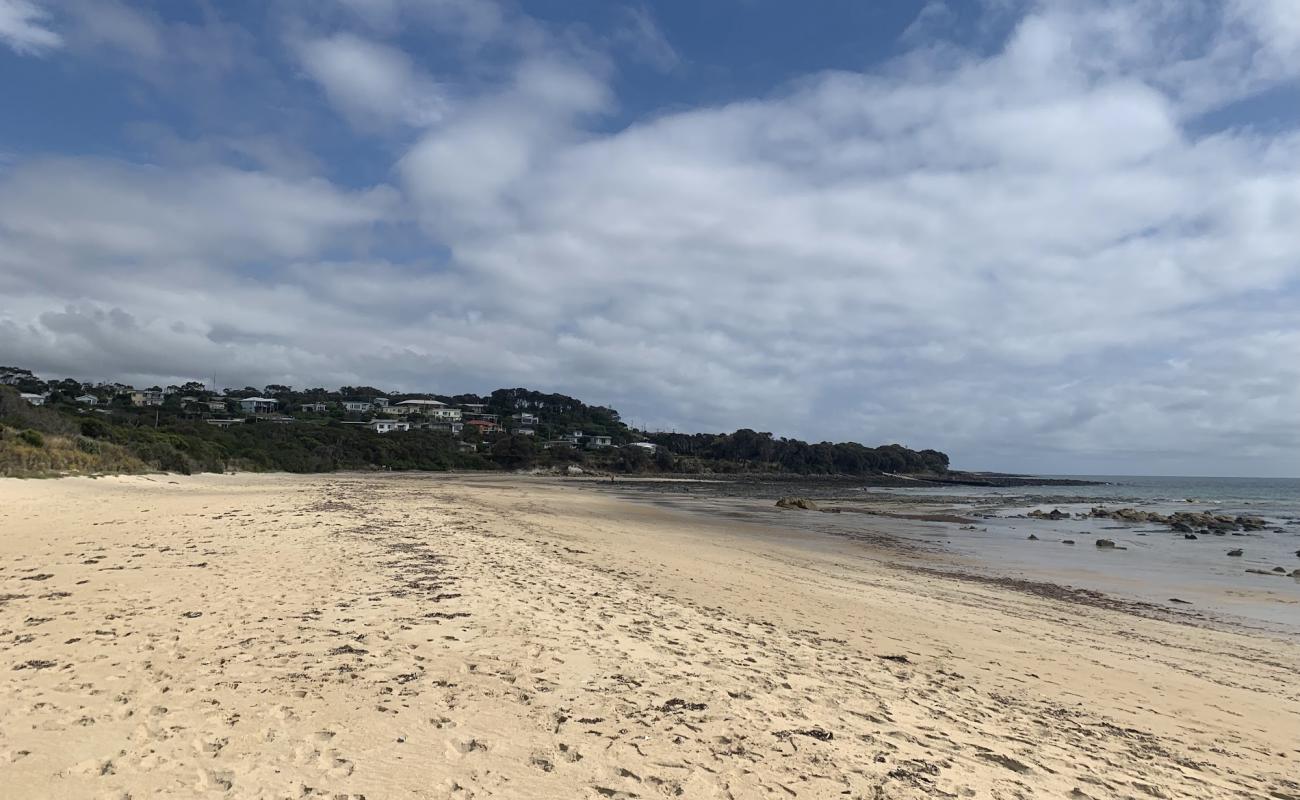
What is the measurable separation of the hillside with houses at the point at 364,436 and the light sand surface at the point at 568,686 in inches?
1009

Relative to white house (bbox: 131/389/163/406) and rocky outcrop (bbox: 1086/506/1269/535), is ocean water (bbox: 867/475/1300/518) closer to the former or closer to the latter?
rocky outcrop (bbox: 1086/506/1269/535)

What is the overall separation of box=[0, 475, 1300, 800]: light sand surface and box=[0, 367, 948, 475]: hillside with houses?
25.6m

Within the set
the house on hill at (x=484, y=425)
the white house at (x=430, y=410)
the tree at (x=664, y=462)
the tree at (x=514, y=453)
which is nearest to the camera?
the tree at (x=514, y=453)

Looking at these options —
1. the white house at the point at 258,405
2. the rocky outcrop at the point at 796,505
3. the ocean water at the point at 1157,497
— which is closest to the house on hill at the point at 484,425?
the white house at the point at 258,405

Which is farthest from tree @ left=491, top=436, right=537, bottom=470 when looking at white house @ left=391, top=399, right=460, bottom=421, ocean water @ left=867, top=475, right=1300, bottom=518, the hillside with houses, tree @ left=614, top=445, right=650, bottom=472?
ocean water @ left=867, top=475, right=1300, bottom=518

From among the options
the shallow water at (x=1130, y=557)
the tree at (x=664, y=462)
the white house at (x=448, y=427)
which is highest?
the white house at (x=448, y=427)

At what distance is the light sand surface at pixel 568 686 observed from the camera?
172 inches

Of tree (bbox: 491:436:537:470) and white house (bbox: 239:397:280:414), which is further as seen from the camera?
white house (bbox: 239:397:280:414)

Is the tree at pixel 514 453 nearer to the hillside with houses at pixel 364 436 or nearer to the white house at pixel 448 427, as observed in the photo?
the hillside with houses at pixel 364 436

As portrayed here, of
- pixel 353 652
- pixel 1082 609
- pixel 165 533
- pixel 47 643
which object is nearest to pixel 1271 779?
pixel 353 652

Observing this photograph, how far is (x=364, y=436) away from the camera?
293 feet

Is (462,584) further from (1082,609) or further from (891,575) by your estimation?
(1082,609)

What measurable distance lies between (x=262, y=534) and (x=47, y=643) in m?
8.33

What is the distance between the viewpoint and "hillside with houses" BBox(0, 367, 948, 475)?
42406 mm
